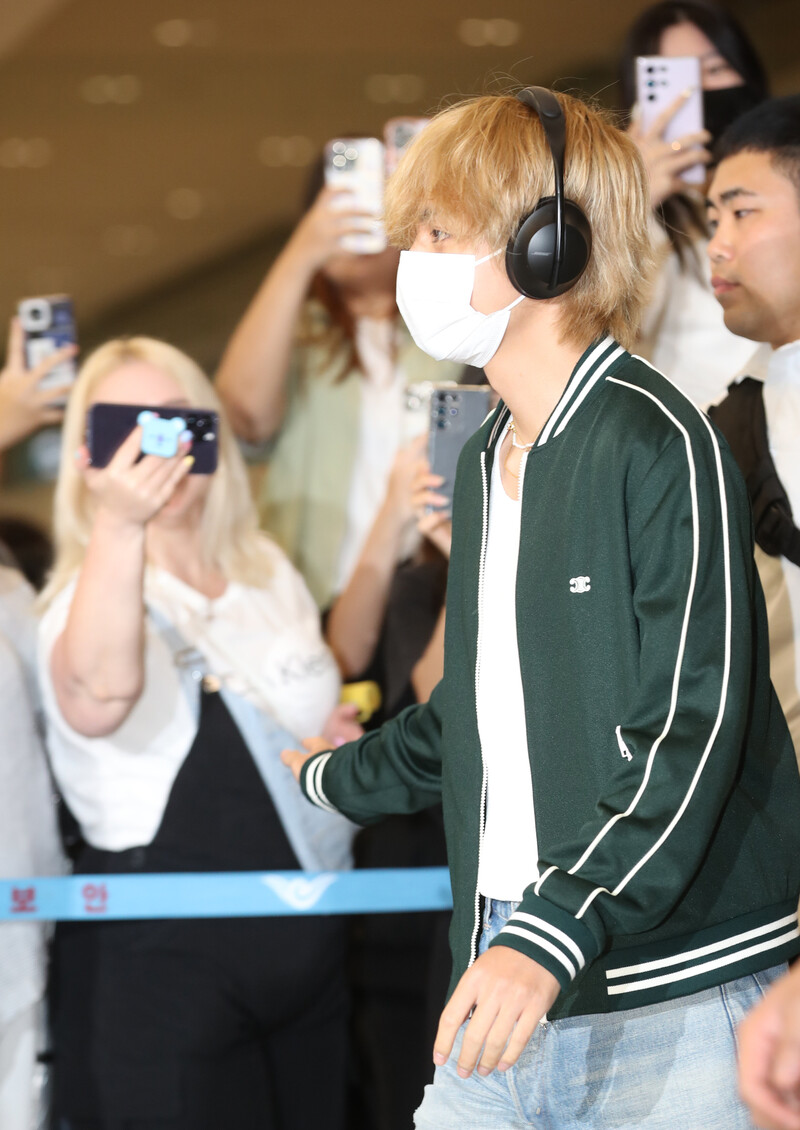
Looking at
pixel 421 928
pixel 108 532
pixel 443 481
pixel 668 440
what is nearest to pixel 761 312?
pixel 443 481

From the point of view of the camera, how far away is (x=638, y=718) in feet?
3.78

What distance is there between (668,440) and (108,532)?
109cm

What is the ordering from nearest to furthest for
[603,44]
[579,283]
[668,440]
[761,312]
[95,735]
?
[668,440] < [579,283] < [761,312] < [95,735] < [603,44]

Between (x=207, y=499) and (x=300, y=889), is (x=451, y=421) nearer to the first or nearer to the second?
(x=207, y=499)

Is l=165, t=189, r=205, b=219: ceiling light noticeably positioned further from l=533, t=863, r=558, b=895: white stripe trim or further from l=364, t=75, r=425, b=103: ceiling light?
l=533, t=863, r=558, b=895: white stripe trim

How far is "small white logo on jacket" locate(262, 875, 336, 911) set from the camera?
2.24 m

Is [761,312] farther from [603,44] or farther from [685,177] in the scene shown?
[603,44]

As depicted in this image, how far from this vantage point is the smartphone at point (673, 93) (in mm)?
2584

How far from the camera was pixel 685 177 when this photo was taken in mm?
2584

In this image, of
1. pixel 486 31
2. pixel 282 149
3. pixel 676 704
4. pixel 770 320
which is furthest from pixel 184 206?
pixel 676 704

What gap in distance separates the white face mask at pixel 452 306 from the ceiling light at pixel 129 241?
2.09 metres

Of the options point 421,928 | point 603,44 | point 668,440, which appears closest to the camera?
point 668,440

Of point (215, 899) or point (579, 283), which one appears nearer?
point (579, 283)

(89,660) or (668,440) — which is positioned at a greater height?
(668,440)
